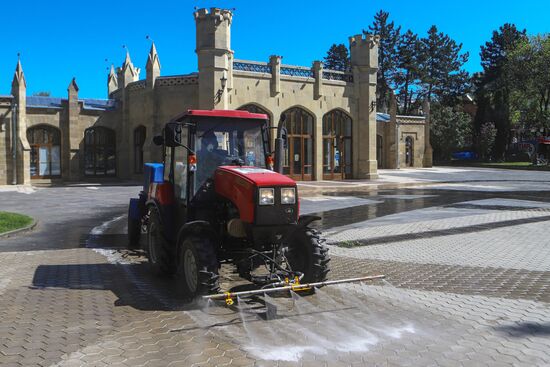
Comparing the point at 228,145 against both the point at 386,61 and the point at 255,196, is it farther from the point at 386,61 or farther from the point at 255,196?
the point at 386,61

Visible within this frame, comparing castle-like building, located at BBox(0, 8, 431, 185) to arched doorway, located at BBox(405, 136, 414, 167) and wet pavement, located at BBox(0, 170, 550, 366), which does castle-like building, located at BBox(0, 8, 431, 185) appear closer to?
arched doorway, located at BBox(405, 136, 414, 167)

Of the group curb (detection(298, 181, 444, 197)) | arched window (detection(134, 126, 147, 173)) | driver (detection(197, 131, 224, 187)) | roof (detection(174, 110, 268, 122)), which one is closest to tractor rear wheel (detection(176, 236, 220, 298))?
driver (detection(197, 131, 224, 187))

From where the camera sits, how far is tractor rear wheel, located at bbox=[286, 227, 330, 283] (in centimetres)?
662

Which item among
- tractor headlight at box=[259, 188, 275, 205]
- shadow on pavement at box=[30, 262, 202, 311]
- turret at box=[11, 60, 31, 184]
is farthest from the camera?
turret at box=[11, 60, 31, 184]

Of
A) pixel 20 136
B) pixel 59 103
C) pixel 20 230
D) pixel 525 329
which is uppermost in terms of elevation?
pixel 59 103

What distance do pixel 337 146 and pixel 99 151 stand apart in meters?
17.0

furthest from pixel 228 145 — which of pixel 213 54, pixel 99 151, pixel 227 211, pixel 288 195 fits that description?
pixel 99 151

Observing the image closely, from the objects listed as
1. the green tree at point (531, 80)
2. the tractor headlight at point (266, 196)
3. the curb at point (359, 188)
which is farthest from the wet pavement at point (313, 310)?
the green tree at point (531, 80)

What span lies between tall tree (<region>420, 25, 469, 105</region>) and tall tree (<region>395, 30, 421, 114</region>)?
0.99 m

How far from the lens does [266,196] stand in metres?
5.91

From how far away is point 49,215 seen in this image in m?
16.6

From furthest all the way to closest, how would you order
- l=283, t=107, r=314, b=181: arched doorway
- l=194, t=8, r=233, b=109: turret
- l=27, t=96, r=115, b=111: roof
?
l=27, t=96, r=115, b=111: roof, l=283, t=107, r=314, b=181: arched doorway, l=194, t=8, r=233, b=109: turret

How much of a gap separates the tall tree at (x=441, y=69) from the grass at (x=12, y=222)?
62673mm

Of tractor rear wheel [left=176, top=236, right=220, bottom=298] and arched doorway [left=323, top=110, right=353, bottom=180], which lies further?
arched doorway [left=323, top=110, right=353, bottom=180]
